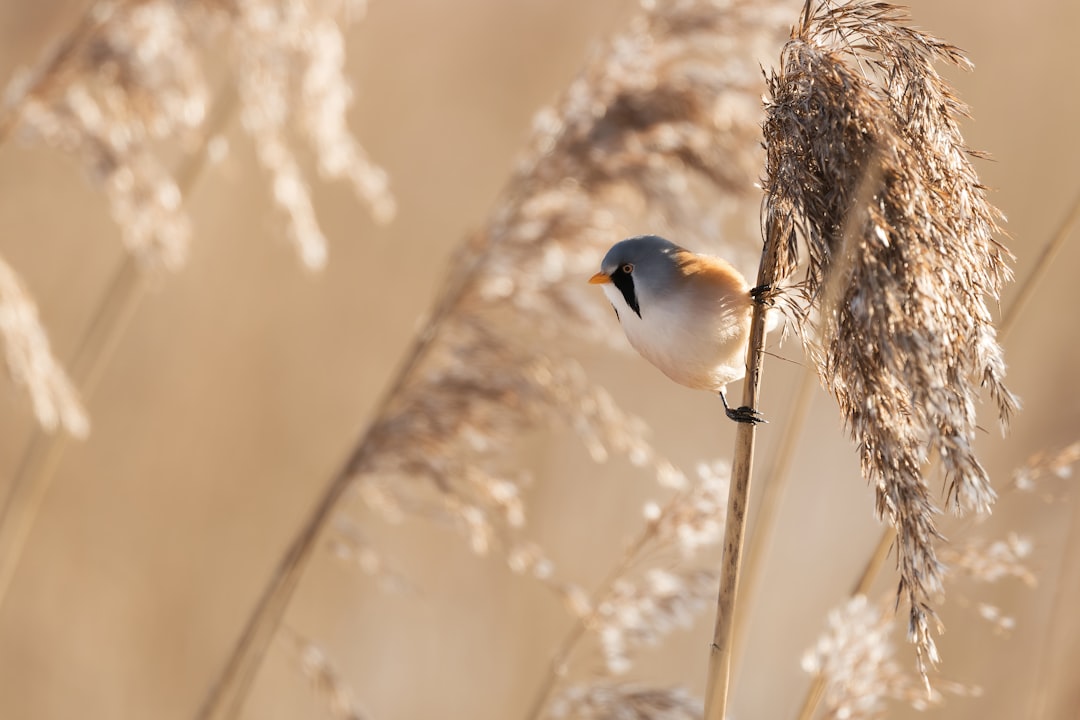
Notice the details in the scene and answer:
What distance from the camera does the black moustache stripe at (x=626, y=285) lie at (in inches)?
55.2

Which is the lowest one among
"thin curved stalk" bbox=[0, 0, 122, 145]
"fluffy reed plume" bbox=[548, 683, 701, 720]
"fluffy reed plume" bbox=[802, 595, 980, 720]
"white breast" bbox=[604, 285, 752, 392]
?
"fluffy reed plume" bbox=[548, 683, 701, 720]

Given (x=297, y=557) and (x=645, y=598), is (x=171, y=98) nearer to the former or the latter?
(x=297, y=557)

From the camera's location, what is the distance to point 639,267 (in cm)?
140

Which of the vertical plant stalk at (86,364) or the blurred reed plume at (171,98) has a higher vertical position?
the blurred reed plume at (171,98)

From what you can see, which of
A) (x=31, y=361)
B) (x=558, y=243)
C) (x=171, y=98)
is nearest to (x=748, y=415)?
(x=558, y=243)

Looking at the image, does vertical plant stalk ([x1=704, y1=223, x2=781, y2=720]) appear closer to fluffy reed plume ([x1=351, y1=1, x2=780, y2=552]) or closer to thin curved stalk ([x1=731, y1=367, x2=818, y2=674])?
thin curved stalk ([x1=731, y1=367, x2=818, y2=674])

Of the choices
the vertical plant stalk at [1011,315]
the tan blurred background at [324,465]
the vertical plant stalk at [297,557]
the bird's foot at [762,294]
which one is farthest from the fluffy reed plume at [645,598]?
the tan blurred background at [324,465]

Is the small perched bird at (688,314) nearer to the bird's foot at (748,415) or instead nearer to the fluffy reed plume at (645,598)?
the bird's foot at (748,415)

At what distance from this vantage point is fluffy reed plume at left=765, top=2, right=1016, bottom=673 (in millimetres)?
1026

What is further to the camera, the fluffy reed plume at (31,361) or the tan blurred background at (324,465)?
the tan blurred background at (324,465)

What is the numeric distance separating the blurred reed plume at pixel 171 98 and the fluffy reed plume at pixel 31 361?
0.80 feet

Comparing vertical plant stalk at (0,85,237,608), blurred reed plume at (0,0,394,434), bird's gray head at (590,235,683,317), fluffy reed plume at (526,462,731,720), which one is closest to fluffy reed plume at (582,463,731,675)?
fluffy reed plume at (526,462,731,720)

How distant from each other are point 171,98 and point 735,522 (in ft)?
5.20

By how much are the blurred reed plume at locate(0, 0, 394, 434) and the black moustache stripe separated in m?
0.85
